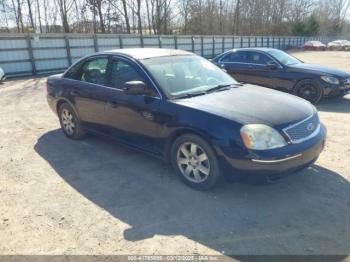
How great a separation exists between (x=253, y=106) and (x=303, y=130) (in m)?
0.61

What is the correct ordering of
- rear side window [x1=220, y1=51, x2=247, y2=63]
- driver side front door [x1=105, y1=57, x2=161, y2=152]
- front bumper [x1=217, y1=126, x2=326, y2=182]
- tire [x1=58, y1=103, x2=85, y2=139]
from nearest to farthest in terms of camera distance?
front bumper [x1=217, y1=126, x2=326, y2=182] < driver side front door [x1=105, y1=57, x2=161, y2=152] < tire [x1=58, y1=103, x2=85, y2=139] < rear side window [x1=220, y1=51, x2=247, y2=63]

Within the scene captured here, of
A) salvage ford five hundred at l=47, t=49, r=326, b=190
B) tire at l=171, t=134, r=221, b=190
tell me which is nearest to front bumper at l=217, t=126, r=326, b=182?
salvage ford five hundred at l=47, t=49, r=326, b=190

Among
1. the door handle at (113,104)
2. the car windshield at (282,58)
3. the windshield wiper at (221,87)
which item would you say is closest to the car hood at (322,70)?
the car windshield at (282,58)

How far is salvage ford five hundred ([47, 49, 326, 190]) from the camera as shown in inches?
130

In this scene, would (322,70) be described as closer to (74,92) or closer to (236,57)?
(236,57)

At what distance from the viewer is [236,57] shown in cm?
1012

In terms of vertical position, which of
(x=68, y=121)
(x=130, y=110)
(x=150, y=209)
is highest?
(x=130, y=110)

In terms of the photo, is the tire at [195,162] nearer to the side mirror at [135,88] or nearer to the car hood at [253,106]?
the car hood at [253,106]

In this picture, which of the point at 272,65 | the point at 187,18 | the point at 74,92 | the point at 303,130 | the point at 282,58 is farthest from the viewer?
the point at 187,18

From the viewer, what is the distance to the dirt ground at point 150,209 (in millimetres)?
2844

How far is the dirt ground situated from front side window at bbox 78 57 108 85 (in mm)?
1155

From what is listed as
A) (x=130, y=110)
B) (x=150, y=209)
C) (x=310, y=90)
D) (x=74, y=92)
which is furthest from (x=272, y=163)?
(x=310, y=90)

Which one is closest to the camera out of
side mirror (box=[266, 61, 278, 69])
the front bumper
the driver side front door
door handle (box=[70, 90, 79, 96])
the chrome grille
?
the front bumper

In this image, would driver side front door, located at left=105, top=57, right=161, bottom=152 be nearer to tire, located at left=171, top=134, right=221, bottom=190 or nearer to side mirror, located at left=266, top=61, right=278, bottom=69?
tire, located at left=171, top=134, right=221, bottom=190
